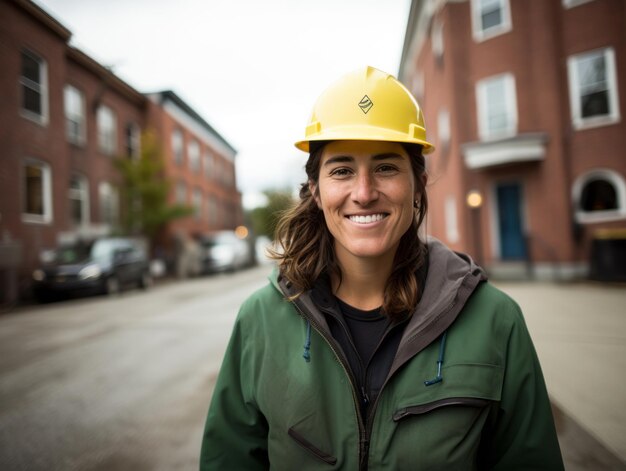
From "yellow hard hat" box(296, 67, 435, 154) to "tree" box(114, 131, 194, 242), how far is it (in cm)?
1891

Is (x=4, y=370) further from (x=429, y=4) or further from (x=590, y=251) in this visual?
(x=429, y=4)

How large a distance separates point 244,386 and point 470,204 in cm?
1312

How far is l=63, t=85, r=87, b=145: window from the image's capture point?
17172 millimetres

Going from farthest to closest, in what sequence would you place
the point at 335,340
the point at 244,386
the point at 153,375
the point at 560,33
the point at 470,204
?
the point at 470,204 → the point at 560,33 → the point at 153,375 → the point at 244,386 → the point at 335,340

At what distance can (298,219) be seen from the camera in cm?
202

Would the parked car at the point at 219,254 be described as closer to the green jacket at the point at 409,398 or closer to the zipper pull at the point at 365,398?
the green jacket at the point at 409,398

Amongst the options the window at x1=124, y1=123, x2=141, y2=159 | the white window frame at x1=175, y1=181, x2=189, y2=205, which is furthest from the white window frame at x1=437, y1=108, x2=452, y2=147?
the white window frame at x1=175, y1=181, x2=189, y2=205

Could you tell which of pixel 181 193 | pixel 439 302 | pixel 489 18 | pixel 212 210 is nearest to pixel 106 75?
pixel 181 193

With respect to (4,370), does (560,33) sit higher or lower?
higher

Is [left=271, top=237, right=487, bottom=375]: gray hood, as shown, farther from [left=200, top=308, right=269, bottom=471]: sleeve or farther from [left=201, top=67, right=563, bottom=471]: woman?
[left=200, top=308, right=269, bottom=471]: sleeve

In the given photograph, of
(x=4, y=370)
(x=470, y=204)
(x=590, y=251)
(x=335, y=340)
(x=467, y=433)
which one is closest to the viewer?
(x=467, y=433)

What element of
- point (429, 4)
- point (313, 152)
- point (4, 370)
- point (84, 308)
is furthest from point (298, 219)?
point (429, 4)

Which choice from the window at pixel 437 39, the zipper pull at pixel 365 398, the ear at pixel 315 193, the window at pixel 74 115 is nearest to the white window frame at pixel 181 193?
the window at pixel 74 115

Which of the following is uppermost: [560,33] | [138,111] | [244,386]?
[138,111]
